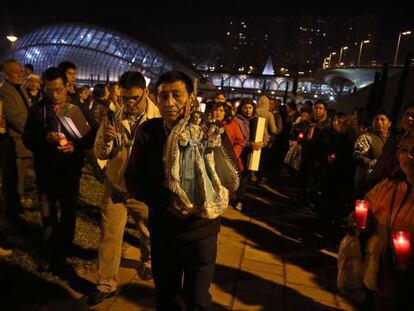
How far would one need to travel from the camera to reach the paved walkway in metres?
3.90

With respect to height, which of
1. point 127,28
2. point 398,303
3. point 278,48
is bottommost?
point 398,303

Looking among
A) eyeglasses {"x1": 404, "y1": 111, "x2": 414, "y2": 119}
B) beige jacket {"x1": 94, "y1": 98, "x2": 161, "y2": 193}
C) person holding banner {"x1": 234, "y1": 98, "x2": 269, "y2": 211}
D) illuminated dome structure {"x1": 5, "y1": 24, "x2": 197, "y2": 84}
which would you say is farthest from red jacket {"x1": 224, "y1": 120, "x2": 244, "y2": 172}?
illuminated dome structure {"x1": 5, "y1": 24, "x2": 197, "y2": 84}

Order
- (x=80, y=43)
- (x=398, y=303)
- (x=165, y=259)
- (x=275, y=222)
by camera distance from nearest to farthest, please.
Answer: (x=398, y=303) < (x=165, y=259) < (x=275, y=222) < (x=80, y=43)

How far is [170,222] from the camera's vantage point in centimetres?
256

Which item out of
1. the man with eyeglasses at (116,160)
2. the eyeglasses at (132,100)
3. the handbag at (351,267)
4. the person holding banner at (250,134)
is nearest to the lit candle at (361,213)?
the handbag at (351,267)

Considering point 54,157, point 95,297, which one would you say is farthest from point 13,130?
point 95,297

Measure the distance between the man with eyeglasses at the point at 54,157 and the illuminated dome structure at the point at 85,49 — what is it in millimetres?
49372

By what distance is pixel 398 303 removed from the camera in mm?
2477

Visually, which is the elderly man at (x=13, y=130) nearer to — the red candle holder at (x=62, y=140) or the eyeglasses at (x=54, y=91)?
the eyeglasses at (x=54, y=91)

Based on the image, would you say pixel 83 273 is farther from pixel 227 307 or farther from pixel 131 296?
pixel 227 307

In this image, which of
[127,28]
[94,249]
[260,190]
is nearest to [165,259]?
→ [94,249]

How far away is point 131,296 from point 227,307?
92 cm

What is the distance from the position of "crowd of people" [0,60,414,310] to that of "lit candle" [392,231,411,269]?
0.12 metres

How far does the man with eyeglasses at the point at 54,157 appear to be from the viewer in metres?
3.83
